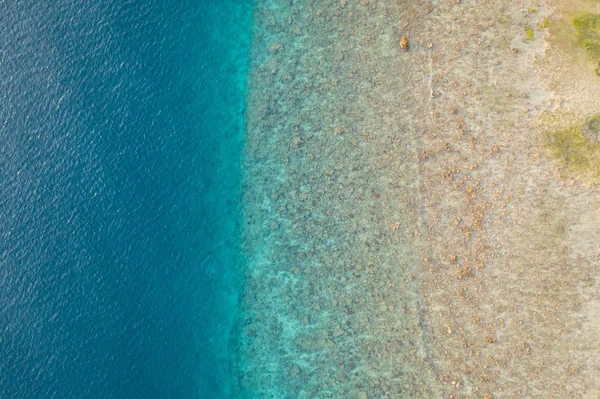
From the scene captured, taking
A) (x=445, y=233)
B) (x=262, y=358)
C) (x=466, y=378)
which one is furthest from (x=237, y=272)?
(x=466, y=378)

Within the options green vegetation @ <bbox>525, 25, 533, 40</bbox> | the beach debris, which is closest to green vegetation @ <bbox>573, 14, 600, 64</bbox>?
green vegetation @ <bbox>525, 25, 533, 40</bbox>

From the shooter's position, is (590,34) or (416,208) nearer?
(590,34)

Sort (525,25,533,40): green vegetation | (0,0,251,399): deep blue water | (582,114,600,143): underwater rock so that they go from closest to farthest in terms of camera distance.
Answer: (582,114,600,143): underwater rock
(525,25,533,40): green vegetation
(0,0,251,399): deep blue water

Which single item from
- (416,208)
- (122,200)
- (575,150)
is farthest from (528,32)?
(122,200)

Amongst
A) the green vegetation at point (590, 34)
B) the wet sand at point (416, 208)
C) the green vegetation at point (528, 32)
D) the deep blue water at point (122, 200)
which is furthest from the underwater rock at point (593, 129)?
the deep blue water at point (122, 200)

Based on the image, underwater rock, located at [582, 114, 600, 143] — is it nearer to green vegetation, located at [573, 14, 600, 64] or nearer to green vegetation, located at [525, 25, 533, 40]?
green vegetation, located at [573, 14, 600, 64]

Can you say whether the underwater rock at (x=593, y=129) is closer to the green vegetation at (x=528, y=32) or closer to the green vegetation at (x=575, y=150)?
the green vegetation at (x=575, y=150)

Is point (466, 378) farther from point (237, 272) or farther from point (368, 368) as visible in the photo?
point (237, 272)

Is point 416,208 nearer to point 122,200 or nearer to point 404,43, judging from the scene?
point 404,43
